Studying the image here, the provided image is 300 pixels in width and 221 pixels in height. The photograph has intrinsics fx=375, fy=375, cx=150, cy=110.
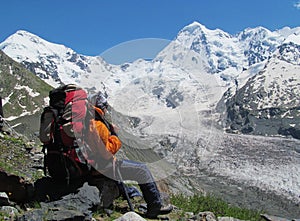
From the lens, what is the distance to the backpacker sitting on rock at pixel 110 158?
511 cm

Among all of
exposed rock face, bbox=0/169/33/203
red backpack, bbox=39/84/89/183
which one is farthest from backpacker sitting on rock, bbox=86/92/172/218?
exposed rock face, bbox=0/169/33/203

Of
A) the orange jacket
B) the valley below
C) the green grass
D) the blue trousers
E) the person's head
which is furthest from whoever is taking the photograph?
the valley below

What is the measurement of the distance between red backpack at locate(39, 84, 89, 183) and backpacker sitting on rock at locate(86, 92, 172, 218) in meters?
0.17

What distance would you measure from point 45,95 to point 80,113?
123 metres

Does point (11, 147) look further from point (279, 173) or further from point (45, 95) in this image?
point (45, 95)

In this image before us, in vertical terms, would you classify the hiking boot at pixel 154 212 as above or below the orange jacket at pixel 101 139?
below

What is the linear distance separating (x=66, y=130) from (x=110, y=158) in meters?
0.73

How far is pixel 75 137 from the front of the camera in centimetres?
518

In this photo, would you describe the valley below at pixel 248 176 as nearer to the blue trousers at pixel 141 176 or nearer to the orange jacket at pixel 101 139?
the blue trousers at pixel 141 176

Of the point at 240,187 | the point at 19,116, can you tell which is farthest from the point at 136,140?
the point at 19,116

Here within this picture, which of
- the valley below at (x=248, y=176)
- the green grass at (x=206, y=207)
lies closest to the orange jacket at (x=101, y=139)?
the green grass at (x=206, y=207)

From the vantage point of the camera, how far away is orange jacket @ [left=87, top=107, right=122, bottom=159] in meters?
5.09

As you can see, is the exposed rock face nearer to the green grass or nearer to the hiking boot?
the hiking boot

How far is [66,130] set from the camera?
5.16 metres
